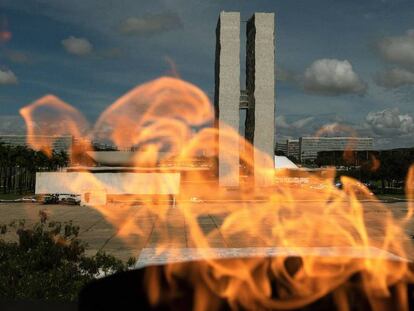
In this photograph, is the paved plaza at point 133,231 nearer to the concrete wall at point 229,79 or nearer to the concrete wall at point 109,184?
the concrete wall at point 109,184

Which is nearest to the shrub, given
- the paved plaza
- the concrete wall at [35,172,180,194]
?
the paved plaza

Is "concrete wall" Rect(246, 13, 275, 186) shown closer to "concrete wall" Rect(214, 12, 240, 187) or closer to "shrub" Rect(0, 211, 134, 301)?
"concrete wall" Rect(214, 12, 240, 187)

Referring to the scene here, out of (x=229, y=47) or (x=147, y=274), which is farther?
(x=229, y=47)

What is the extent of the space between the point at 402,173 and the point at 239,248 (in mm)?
61779

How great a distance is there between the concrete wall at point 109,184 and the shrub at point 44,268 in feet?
111

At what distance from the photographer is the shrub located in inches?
364

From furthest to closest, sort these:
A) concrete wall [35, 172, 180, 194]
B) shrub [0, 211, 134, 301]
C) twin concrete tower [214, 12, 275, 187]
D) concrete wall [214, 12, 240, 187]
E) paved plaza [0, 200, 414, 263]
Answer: twin concrete tower [214, 12, 275, 187], concrete wall [214, 12, 240, 187], concrete wall [35, 172, 180, 194], paved plaza [0, 200, 414, 263], shrub [0, 211, 134, 301]

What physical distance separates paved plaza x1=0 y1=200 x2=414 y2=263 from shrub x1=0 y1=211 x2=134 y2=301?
6.38 meters

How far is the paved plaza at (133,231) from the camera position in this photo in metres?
20.7

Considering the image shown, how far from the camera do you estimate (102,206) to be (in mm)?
43156

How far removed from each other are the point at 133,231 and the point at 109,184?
817 inches

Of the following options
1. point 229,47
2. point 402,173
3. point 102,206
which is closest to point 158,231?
point 102,206

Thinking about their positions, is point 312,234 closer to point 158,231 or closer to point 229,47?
point 158,231

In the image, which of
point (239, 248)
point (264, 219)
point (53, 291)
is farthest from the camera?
point (264, 219)
